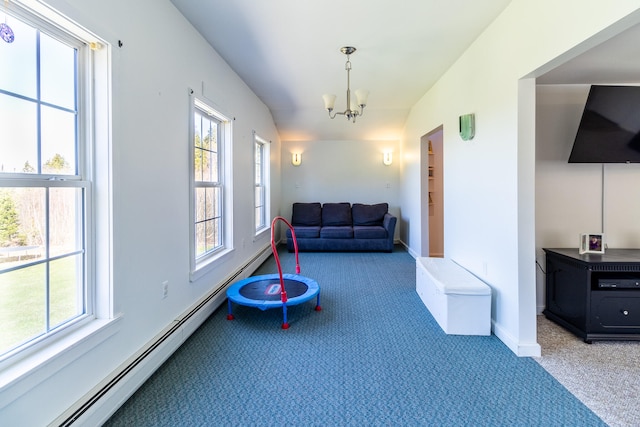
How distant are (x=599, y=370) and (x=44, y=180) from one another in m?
3.45

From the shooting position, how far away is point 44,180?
144cm

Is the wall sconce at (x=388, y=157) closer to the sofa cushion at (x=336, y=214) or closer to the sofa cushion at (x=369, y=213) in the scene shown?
the sofa cushion at (x=369, y=213)

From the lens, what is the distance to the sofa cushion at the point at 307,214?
6.73 meters

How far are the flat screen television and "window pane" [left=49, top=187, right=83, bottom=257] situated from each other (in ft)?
12.2

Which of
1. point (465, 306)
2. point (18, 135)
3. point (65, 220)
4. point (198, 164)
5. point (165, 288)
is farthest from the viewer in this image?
point (198, 164)

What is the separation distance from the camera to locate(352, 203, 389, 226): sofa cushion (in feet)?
21.7

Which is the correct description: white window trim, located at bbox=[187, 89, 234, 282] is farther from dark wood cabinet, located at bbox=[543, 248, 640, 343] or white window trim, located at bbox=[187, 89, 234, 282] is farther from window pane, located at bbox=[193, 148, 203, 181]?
dark wood cabinet, located at bbox=[543, 248, 640, 343]

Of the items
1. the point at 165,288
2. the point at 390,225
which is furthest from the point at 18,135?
the point at 390,225

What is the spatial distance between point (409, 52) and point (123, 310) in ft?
11.1

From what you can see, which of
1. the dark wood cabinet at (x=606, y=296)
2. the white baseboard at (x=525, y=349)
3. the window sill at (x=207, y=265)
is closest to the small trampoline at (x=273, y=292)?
the window sill at (x=207, y=265)

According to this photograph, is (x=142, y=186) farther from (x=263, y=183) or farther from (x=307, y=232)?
(x=307, y=232)

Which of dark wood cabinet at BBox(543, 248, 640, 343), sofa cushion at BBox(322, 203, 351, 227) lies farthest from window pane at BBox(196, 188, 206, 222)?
sofa cushion at BBox(322, 203, 351, 227)

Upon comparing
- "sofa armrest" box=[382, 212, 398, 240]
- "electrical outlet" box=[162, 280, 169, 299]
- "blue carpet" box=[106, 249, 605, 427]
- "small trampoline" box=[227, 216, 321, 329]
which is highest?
"sofa armrest" box=[382, 212, 398, 240]

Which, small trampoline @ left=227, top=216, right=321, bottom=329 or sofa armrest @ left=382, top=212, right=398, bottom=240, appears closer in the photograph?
small trampoline @ left=227, top=216, right=321, bottom=329
